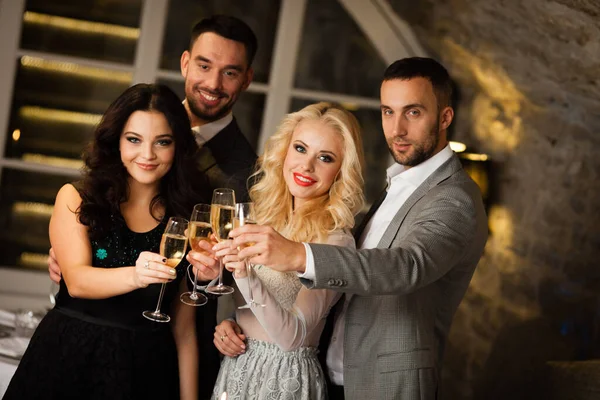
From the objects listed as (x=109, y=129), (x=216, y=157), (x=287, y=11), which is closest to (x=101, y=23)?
(x=287, y=11)

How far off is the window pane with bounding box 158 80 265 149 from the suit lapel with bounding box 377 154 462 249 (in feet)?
8.23

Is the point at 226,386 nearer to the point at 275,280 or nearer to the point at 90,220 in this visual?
the point at 275,280

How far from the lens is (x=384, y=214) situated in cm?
276

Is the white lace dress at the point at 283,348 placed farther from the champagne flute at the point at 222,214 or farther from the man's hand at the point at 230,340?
the champagne flute at the point at 222,214

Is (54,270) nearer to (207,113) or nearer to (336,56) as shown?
(207,113)

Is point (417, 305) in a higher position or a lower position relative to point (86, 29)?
lower

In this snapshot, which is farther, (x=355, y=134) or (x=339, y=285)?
(x=355, y=134)

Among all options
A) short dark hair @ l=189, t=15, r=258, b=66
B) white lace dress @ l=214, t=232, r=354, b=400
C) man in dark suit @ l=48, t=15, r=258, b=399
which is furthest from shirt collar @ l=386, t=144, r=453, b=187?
short dark hair @ l=189, t=15, r=258, b=66

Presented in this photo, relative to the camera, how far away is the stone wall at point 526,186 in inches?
144

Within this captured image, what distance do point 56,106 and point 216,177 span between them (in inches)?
83.4

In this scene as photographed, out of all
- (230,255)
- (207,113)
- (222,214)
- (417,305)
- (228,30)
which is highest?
(228,30)

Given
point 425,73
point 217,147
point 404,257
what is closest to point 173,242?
point 404,257

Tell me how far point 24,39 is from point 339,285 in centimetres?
356

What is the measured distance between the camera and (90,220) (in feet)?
8.25
